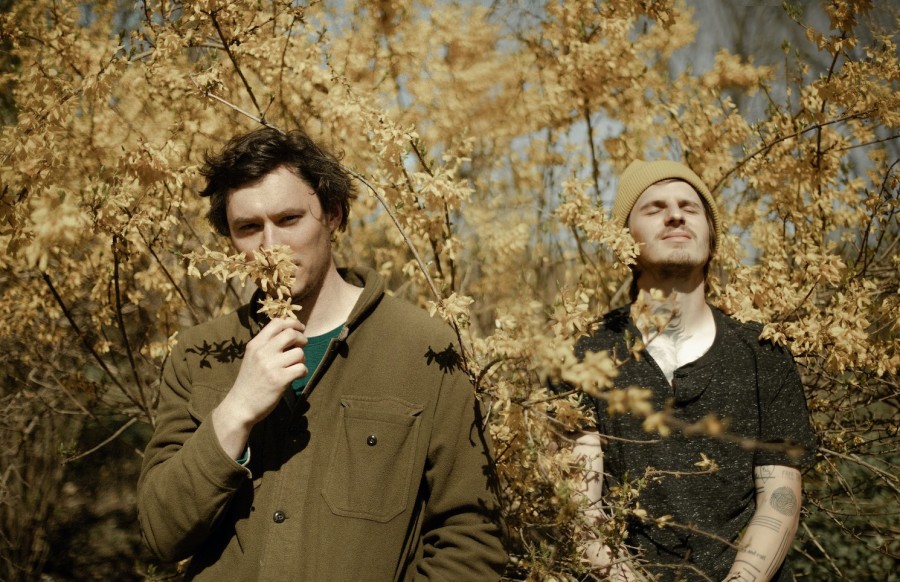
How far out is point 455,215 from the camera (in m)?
5.50

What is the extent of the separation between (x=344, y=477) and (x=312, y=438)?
156 millimetres

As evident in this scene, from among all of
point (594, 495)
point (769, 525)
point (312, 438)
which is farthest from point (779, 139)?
point (312, 438)

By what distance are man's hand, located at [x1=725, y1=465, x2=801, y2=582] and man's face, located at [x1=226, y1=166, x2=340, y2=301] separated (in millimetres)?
1577

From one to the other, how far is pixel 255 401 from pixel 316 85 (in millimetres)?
2277

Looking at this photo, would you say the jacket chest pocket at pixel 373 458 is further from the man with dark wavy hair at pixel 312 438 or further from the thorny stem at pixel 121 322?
the thorny stem at pixel 121 322

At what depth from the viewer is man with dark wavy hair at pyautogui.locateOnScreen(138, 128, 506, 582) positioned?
5.23ft

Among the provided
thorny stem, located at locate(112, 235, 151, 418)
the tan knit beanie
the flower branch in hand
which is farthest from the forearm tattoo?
thorny stem, located at locate(112, 235, 151, 418)

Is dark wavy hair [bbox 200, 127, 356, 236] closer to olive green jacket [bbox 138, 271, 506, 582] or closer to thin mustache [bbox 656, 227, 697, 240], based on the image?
olive green jacket [bbox 138, 271, 506, 582]

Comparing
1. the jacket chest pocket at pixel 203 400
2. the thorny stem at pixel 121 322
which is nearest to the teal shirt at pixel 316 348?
the jacket chest pocket at pixel 203 400

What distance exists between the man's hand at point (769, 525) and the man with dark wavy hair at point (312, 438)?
0.80m

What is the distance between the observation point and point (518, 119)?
5730mm

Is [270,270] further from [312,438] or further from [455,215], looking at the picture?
[455,215]

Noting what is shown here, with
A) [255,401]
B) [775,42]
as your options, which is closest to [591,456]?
[255,401]

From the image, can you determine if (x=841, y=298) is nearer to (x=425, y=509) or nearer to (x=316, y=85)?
(x=425, y=509)
